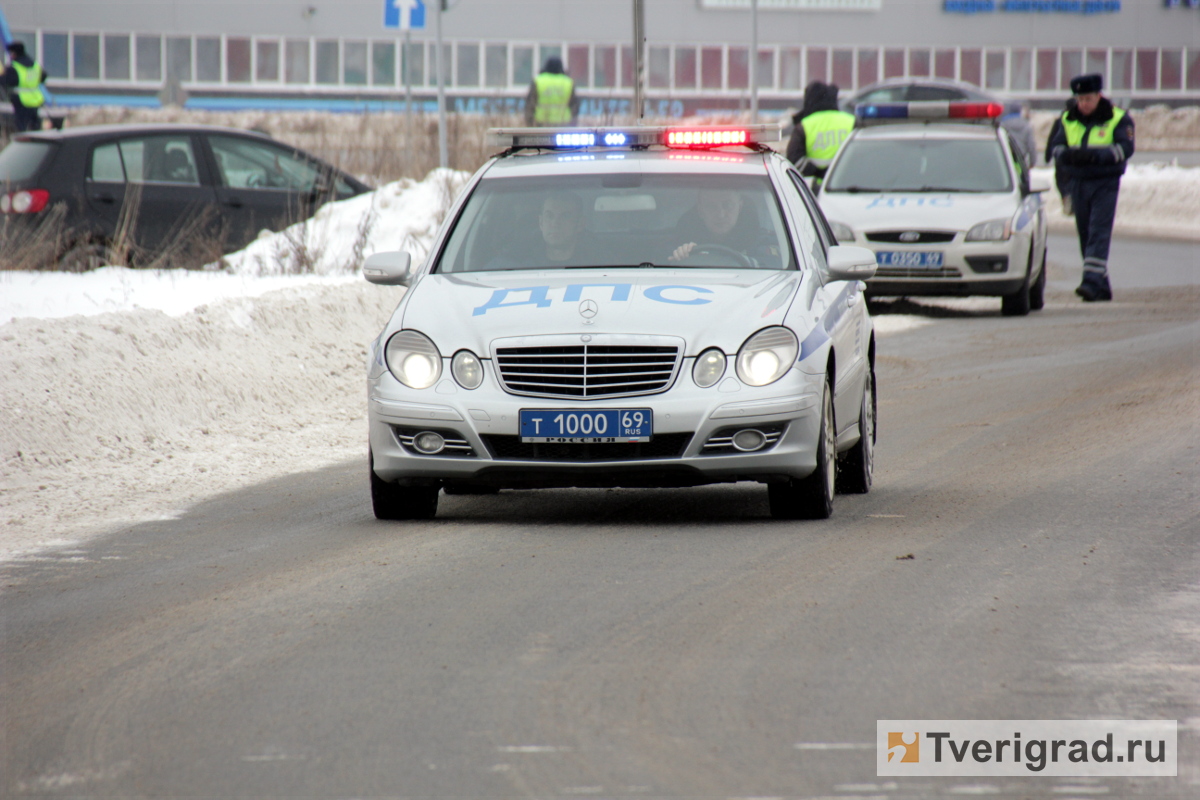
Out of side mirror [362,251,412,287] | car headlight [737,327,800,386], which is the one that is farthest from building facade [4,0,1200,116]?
car headlight [737,327,800,386]

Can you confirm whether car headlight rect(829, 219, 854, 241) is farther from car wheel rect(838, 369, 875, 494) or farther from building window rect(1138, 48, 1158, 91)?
building window rect(1138, 48, 1158, 91)

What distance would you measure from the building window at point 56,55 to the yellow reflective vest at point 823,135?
4298cm

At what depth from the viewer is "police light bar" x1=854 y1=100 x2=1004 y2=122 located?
59.2 ft

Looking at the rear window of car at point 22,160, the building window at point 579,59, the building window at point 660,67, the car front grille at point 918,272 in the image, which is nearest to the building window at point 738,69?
the building window at point 660,67

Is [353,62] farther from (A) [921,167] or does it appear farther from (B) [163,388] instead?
(B) [163,388]

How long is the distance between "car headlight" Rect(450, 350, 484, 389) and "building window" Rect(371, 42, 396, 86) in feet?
176

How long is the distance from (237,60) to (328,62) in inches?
118

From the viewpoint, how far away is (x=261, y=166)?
16766mm

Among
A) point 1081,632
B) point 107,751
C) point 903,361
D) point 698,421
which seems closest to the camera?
point 107,751

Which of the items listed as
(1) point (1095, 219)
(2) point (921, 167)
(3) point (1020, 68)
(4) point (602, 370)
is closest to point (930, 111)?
(2) point (921, 167)

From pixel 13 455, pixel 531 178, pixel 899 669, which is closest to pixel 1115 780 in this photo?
pixel 899 669

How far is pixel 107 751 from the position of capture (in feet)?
13.9

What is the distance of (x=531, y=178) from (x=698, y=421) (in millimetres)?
1971

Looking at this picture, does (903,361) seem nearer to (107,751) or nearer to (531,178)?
(531,178)
